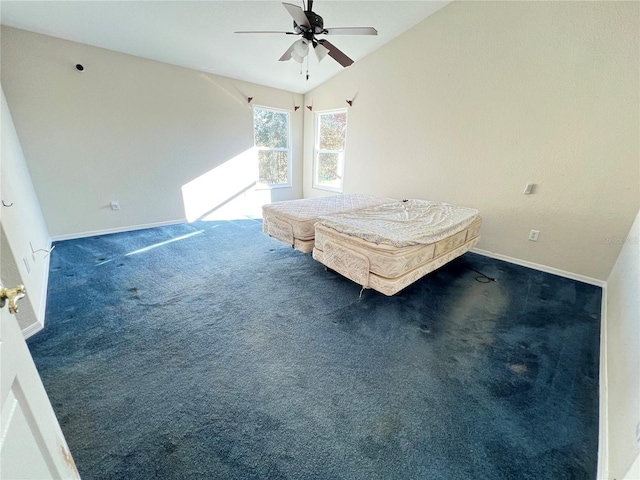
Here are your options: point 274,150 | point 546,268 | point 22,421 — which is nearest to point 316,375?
point 22,421

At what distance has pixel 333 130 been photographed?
5129 mm

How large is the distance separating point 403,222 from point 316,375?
1.57m

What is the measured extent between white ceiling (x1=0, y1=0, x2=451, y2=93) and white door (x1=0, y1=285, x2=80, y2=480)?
3.24 m

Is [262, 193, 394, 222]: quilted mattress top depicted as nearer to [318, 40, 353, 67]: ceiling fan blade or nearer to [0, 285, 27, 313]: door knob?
[318, 40, 353, 67]: ceiling fan blade

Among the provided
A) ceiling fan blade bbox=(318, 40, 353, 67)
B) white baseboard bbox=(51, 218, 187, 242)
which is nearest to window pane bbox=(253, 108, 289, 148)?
white baseboard bbox=(51, 218, 187, 242)

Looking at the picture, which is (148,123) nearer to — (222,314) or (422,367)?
(222,314)

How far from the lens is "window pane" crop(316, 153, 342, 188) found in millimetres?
5215

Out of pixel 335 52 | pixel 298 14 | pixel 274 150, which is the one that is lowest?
pixel 274 150

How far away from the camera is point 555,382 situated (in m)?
1.58

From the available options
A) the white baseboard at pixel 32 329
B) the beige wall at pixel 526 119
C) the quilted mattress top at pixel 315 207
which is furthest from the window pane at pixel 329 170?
the white baseboard at pixel 32 329

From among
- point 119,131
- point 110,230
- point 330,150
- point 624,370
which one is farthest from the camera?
point 330,150

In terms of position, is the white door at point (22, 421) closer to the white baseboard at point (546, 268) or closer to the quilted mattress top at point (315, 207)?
the quilted mattress top at point (315, 207)

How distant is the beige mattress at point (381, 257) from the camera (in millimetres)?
2033

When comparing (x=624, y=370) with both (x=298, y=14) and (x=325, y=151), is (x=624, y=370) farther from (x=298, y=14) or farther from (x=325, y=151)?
(x=325, y=151)
